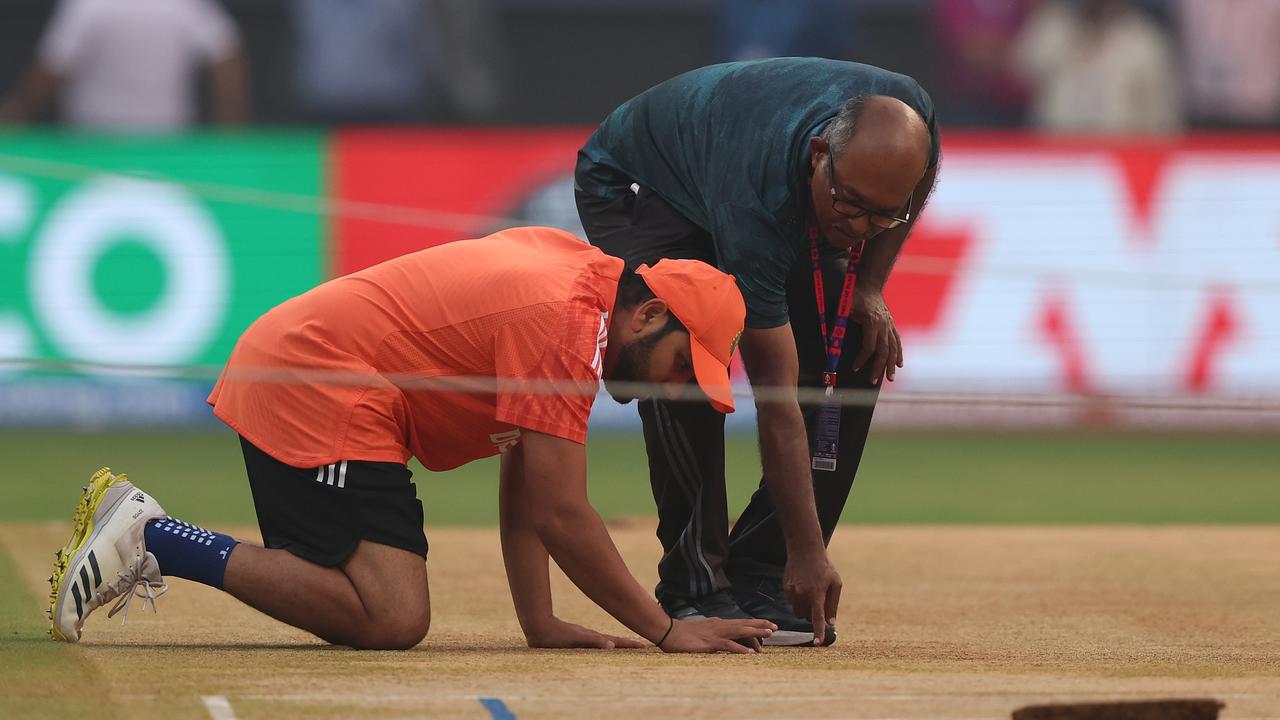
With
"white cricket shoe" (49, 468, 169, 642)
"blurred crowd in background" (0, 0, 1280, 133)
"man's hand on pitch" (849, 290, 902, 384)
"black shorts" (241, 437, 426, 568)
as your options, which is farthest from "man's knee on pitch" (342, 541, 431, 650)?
"blurred crowd in background" (0, 0, 1280, 133)

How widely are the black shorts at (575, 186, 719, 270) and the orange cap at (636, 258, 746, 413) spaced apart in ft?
1.68

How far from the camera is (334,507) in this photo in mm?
5133

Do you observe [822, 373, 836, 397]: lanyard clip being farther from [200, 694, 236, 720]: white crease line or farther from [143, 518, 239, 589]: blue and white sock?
[200, 694, 236, 720]: white crease line

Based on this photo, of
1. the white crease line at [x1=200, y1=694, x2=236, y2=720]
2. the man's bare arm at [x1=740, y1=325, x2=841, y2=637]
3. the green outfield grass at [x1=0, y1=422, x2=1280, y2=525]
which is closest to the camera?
the white crease line at [x1=200, y1=694, x2=236, y2=720]

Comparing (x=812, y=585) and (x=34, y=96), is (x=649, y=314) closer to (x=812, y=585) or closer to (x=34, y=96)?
(x=812, y=585)

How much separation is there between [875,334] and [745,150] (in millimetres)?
818

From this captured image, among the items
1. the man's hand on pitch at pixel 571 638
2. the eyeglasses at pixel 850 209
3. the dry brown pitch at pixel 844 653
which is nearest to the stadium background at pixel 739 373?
the dry brown pitch at pixel 844 653

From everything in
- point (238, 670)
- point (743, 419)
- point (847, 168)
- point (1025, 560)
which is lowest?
point (743, 419)

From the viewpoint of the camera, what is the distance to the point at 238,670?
4.71 meters

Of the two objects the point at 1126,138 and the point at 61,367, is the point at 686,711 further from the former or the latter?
the point at 1126,138

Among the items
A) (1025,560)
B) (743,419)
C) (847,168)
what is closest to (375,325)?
(847,168)

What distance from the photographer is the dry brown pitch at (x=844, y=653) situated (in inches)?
171

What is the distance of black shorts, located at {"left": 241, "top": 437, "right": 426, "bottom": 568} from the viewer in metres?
5.12

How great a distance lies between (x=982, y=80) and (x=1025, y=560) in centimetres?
677
